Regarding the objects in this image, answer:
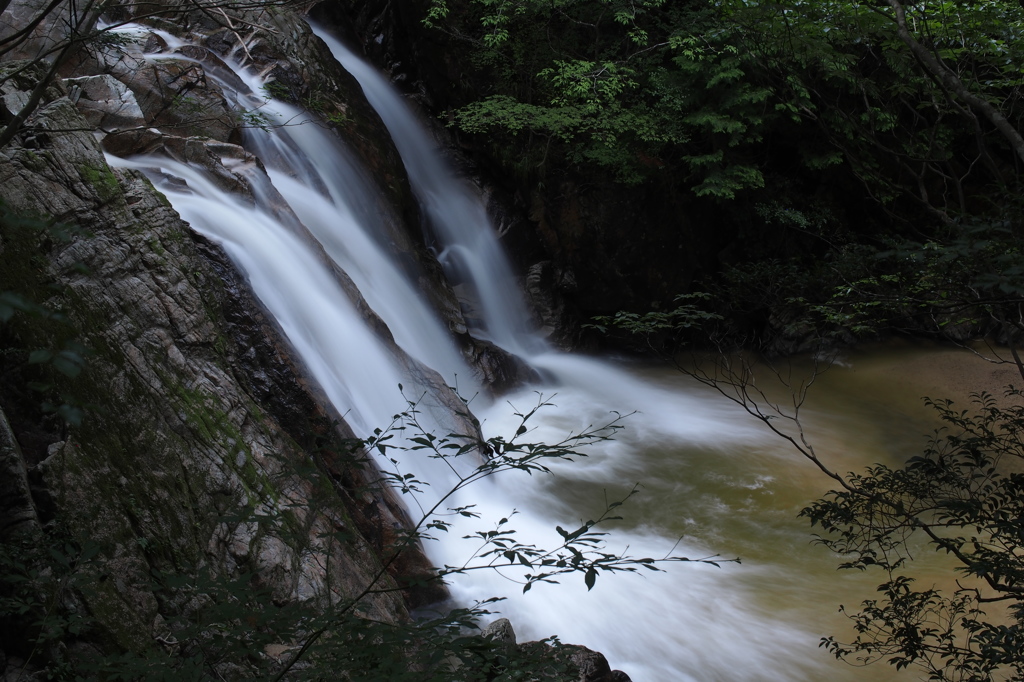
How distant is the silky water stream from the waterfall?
0.06ft

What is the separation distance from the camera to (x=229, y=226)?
5969 mm

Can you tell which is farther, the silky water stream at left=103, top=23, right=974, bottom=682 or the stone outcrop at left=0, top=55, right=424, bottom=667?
the silky water stream at left=103, top=23, right=974, bottom=682

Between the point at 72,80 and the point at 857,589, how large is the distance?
7.95 m

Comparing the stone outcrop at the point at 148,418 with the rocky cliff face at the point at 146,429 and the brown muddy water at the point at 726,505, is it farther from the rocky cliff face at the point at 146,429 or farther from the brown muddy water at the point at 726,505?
the brown muddy water at the point at 726,505

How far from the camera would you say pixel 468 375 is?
9016mm

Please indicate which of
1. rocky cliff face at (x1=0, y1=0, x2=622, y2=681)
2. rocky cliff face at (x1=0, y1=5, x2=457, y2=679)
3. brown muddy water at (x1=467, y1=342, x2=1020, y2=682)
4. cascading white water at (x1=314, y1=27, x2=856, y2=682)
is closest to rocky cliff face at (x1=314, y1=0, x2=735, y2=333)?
cascading white water at (x1=314, y1=27, x2=856, y2=682)

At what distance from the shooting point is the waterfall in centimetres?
518

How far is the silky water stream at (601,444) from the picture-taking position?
5.25 m

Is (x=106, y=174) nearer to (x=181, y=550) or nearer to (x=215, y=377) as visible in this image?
(x=215, y=377)

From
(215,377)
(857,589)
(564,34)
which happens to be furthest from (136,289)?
(564,34)

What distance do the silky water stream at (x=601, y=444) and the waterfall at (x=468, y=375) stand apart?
18mm

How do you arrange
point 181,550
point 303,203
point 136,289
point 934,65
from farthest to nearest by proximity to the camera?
point 303,203 < point 136,289 < point 181,550 < point 934,65

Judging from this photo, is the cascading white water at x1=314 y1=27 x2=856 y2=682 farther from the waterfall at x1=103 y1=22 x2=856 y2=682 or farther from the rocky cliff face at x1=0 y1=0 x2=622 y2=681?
the rocky cliff face at x1=0 y1=0 x2=622 y2=681

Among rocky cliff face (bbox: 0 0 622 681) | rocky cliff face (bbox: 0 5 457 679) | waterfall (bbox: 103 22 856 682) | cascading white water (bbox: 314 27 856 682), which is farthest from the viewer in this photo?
waterfall (bbox: 103 22 856 682)
